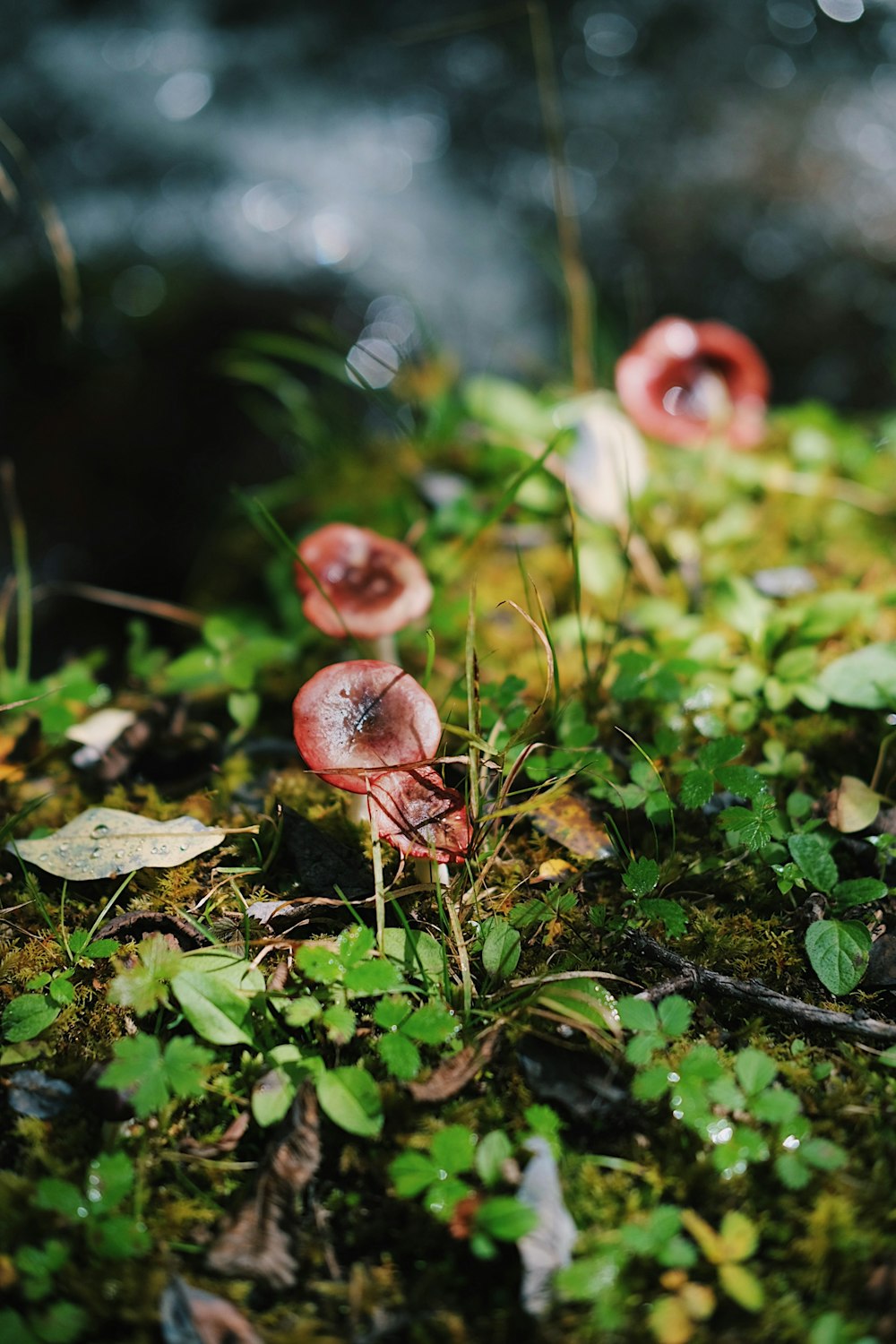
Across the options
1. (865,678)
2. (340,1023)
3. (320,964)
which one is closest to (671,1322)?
(340,1023)

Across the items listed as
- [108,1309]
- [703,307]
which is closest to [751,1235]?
[108,1309]

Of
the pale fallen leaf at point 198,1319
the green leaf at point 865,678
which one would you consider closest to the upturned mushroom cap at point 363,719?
the pale fallen leaf at point 198,1319

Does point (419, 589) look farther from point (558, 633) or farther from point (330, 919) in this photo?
point (330, 919)

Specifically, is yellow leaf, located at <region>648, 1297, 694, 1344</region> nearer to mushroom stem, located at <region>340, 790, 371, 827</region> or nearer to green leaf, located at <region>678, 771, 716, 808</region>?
green leaf, located at <region>678, 771, 716, 808</region>

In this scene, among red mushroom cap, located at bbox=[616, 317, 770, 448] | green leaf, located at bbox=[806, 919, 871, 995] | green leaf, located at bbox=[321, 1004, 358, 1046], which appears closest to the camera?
green leaf, located at bbox=[321, 1004, 358, 1046]

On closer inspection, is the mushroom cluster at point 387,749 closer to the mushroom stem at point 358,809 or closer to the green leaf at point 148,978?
the mushroom stem at point 358,809

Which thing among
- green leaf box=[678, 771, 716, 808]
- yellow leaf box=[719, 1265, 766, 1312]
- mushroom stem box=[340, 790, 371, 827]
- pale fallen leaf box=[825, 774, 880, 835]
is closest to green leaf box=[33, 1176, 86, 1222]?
mushroom stem box=[340, 790, 371, 827]

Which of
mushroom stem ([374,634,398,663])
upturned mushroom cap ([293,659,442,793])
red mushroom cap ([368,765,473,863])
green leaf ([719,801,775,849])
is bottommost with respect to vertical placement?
green leaf ([719,801,775,849])

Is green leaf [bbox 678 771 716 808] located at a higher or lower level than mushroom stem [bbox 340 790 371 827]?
higher
